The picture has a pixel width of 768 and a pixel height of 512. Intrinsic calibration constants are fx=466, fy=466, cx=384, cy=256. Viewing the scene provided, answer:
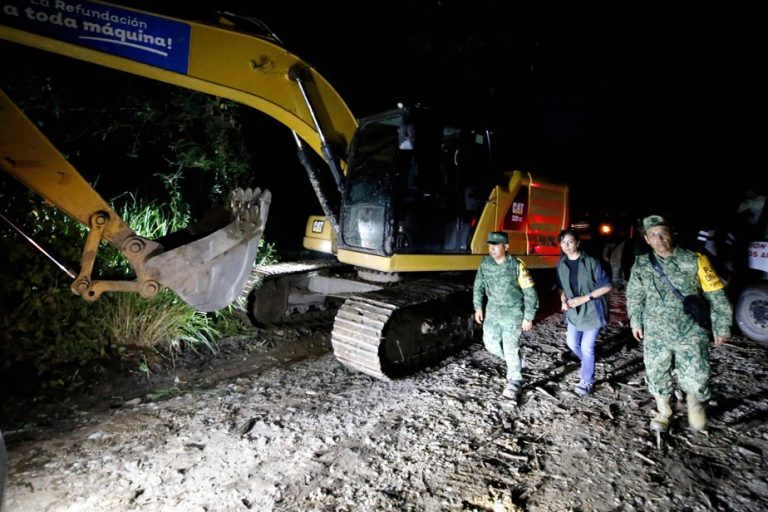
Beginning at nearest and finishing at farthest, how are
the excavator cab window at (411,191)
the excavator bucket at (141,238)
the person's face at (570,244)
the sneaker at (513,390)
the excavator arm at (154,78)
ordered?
the excavator bucket at (141,238) → the excavator arm at (154,78) → the sneaker at (513,390) → the person's face at (570,244) → the excavator cab window at (411,191)

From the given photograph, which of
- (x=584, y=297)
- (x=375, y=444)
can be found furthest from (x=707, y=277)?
(x=375, y=444)

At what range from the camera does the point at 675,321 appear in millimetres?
3432

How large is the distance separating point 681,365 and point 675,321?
34 centimetres

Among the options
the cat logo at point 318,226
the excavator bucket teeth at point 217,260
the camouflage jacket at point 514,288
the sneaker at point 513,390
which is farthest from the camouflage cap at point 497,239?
the cat logo at point 318,226

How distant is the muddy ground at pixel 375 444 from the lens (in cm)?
275

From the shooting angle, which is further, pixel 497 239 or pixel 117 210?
A: pixel 117 210

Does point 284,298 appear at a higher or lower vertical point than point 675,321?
lower

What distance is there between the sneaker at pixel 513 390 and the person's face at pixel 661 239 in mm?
1643

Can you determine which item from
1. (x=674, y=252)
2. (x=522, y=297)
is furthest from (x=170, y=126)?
(x=674, y=252)

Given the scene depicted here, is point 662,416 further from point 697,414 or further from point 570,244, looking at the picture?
point 570,244

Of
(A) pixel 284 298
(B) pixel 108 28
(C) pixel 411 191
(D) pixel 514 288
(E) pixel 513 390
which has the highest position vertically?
(B) pixel 108 28

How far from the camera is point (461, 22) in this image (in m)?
10.2

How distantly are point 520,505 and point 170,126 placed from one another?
5942 mm

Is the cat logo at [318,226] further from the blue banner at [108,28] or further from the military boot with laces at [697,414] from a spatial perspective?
the military boot with laces at [697,414]
